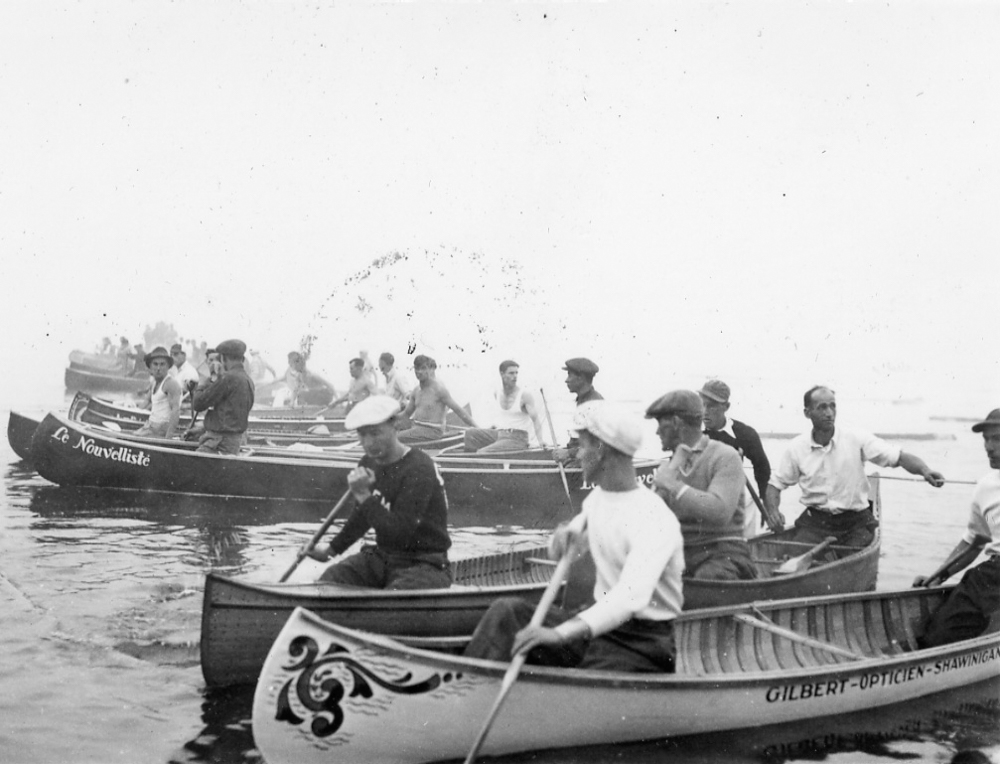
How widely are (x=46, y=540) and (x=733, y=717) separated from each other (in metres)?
8.00

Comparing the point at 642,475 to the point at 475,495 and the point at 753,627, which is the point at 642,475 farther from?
the point at 753,627

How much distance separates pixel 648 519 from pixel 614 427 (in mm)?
430

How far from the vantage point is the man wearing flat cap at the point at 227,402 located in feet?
36.9

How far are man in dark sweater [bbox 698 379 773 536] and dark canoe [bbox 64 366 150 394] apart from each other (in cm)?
2883

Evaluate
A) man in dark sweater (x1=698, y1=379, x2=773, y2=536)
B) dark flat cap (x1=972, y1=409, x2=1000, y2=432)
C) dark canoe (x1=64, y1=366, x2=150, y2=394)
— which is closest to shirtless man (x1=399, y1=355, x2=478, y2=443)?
man in dark sweater (x1=698, y1=379, x2=773, y2=536)

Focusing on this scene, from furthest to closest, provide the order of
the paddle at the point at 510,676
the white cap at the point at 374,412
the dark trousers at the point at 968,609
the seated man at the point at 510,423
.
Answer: the seated man at the point at 510,423 → the dark trousers at the point at 968,609 → the white cap at the point at 374,412 → the paddle at the point at 510,676

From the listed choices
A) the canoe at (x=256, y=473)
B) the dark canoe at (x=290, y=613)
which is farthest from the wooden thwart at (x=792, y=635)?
the canoe at (x=256, y=473)

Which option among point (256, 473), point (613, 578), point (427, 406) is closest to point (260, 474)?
point (256, 473)

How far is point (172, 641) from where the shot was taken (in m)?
6.88

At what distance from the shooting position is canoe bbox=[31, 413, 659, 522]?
510 inches

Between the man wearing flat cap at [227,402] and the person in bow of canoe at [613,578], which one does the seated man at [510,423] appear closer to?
the man wearing flat cap at [227,402]

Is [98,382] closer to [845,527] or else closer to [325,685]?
[845,527]

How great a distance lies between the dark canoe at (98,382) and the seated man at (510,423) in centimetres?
2323

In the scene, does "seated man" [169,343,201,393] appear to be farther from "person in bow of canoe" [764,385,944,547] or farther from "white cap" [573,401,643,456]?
"white cap" [573,401,643,456]
